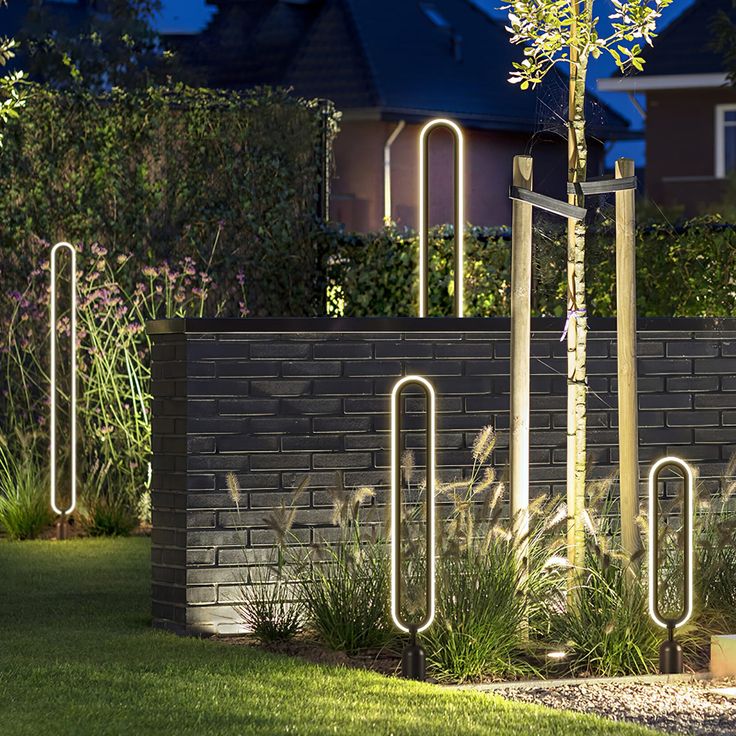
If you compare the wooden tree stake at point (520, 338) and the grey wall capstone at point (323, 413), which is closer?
the wooden tree stake at point (520, 338)

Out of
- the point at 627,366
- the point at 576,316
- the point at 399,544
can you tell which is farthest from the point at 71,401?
the point at 399,544

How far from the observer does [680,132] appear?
1299 inches

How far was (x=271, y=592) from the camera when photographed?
8.56 metres

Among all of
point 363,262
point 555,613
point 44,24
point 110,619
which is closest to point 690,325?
point 555,613

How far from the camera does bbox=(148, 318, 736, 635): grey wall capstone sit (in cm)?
845

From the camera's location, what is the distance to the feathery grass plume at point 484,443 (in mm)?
8062

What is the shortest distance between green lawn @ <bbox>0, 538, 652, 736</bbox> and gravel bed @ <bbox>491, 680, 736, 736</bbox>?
23cm

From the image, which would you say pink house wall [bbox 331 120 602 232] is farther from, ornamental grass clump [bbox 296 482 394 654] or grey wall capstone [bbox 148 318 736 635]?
ornamental grass clump [bbox 296 482 394 654]

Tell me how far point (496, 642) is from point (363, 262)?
7.98 meters

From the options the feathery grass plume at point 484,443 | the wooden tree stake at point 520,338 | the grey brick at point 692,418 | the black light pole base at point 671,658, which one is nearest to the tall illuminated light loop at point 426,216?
the grey brick at point 692,418

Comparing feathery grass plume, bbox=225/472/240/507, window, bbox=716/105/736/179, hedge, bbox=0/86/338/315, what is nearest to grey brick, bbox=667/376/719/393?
feathery grass plume, bbox=225/472/240/507

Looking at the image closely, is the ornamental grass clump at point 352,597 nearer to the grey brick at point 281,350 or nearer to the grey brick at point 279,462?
the grey brick at point 279,462

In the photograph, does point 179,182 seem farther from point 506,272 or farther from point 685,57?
point 685,57

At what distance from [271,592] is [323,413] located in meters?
0.88
